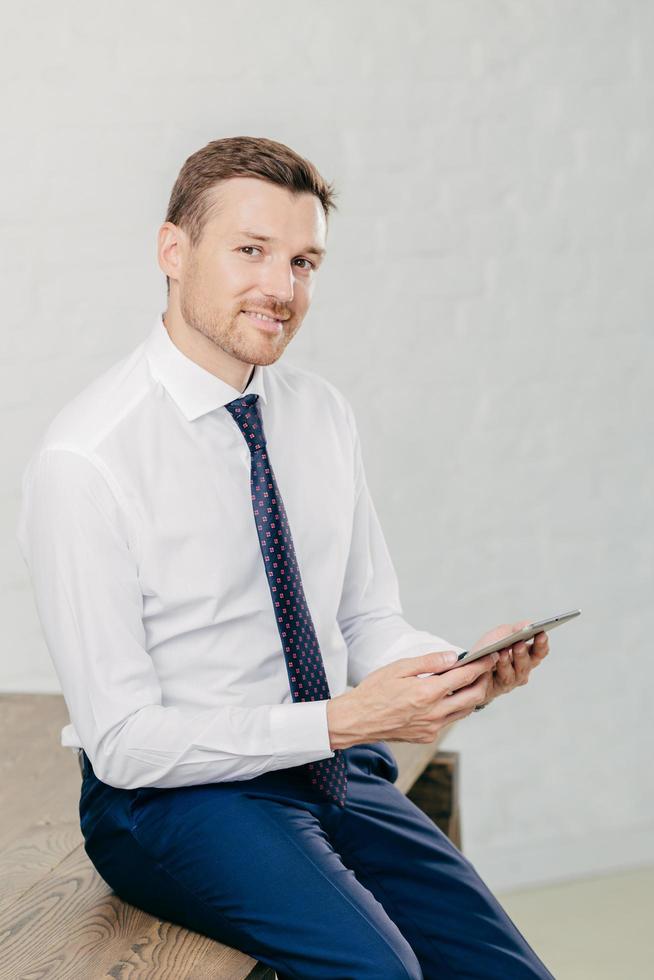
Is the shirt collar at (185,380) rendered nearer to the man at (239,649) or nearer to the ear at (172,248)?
the man at (239,649)

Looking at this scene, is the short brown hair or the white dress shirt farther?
the short brown hair

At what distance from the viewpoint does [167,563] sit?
1.71 m

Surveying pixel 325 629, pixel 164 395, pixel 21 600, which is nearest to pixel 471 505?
pixel 21 600

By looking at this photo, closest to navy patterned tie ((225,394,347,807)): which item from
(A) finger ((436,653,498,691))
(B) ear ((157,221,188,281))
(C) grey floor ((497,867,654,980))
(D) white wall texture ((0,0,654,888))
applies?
(A) finger ((436,653,498,691))

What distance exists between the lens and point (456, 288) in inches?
125

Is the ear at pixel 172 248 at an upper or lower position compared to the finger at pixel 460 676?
upper

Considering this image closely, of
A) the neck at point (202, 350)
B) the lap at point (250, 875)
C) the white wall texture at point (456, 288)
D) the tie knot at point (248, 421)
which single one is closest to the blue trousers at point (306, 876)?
the lap at point (250, 875)

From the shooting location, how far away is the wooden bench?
1.58 meters

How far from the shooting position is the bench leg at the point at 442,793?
2578 millimetres

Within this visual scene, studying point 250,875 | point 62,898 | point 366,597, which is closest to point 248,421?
point 366,597

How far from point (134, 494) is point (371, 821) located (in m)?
0.60

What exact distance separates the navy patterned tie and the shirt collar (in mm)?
106

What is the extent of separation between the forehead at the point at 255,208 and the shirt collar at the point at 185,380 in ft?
0.62

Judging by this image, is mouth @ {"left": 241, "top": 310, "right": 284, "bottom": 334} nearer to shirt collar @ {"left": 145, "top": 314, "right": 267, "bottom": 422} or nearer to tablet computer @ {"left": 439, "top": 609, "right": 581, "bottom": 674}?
shirt collar @ {"left": 145, "top": 314, "right": 267, "bottom": 422}
